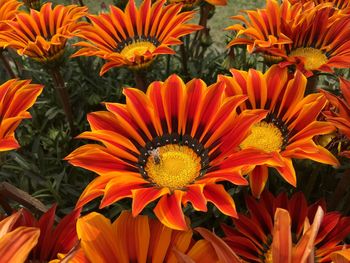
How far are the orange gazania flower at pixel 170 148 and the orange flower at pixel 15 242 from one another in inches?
6.2

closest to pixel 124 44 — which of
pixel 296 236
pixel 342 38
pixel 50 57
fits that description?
pixel 50 57

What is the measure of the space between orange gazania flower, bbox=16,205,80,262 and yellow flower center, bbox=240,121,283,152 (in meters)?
0.44

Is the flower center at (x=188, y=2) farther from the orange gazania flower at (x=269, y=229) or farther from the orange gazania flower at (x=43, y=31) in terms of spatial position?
the orange gazania flower at (x=269, y=229)

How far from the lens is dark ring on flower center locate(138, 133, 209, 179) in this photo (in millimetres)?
1008

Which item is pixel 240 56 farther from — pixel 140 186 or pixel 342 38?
pixel 140 186

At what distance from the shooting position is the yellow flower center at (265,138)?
109 centimetres

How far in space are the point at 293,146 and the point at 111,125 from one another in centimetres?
39

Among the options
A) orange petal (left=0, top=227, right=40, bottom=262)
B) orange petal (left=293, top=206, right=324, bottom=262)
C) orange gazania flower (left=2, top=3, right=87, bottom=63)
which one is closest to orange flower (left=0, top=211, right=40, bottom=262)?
orange petal (left=0, top=227, right=40, bottom=262)

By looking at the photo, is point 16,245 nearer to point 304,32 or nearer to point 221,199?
point 221,199

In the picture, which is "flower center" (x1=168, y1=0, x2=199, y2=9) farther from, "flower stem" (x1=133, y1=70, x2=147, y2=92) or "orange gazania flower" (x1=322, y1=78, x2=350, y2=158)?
"orange gazania flower" (x1=322, y1=78, x2=350, y2=158)

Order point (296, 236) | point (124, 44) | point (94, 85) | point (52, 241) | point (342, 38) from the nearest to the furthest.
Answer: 1. point (52, 241)
2. point (296, 236)
3. point (342, 38)
4. point (124, 44)
5. point (94, 85)

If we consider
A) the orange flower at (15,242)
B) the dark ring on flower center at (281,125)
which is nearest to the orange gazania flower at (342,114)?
→ the dark ring on flower center at (281,125)

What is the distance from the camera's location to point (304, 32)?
1.31 meters

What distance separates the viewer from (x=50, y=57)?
135 cm
